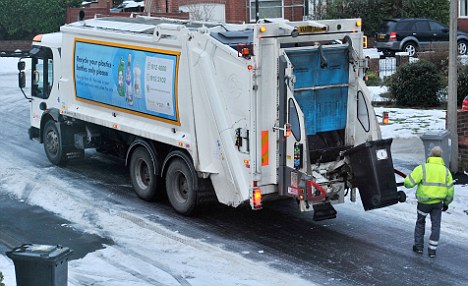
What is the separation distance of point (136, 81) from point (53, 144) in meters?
3.65

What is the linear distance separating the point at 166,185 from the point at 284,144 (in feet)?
8.18

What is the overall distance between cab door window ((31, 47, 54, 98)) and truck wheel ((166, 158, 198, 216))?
4.42 metres

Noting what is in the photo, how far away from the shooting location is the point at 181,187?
12883mm

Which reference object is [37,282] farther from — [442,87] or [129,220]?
[442,87]

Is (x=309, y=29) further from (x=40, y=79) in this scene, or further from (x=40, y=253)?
(x=40, y=79)

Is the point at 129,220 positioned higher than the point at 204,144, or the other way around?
the point at 204,144

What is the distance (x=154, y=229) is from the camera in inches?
477

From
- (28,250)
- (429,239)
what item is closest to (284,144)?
(429,239)

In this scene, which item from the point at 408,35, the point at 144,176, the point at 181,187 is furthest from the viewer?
the point at 408,35

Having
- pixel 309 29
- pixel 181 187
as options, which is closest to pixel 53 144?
pixel 181 187

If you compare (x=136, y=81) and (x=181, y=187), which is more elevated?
(x=136, y=81)

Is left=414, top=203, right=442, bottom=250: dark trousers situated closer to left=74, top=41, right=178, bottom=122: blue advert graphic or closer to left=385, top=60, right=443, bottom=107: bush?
left=74, top=41, right=178, bottom=122: blue advert graphic

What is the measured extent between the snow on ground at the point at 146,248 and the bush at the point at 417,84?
775 cm

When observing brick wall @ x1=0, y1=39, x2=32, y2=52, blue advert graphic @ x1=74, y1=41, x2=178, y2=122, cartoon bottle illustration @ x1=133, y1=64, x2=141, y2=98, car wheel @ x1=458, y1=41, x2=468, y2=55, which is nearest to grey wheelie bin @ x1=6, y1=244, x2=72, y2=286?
blue advert graphic @ x1=74, y1=41, x2=178, y2=122
